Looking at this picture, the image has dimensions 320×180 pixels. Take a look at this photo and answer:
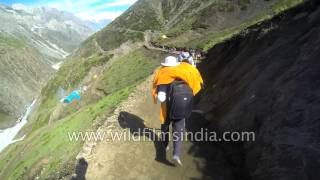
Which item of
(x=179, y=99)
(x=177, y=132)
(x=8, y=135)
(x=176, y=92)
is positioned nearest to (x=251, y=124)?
(x=177, y=132)

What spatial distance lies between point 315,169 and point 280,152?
1449 mm

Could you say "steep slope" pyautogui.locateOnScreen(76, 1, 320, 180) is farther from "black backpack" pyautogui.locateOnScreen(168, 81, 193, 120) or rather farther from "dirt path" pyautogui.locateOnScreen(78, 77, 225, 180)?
"black backpack" pyautogui.locateOnScreen(168, 81, 193, 120)

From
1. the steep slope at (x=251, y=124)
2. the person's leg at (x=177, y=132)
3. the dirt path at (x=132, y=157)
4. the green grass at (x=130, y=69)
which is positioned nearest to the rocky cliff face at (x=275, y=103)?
the steep slope at (x=251, y=124)

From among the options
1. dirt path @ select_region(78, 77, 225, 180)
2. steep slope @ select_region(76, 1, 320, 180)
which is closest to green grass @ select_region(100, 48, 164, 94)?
dirt path @ select_region(78, 77, 225, 180)

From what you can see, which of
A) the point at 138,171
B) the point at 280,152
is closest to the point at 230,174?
the point at 280,152

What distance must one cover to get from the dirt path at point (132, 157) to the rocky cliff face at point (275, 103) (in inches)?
52.3

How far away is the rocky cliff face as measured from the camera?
10.5m

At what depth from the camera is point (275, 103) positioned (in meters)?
13.1

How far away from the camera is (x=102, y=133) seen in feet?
60.4

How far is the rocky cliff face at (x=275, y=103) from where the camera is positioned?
10.5 meters

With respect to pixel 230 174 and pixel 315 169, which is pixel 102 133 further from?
pixel 315 169

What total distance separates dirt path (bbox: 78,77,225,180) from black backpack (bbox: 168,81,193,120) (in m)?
1.76

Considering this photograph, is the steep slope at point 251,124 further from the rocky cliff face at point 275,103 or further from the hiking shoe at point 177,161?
the hiking shoe at point 177,161

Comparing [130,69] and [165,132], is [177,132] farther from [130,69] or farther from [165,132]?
[130,69]
